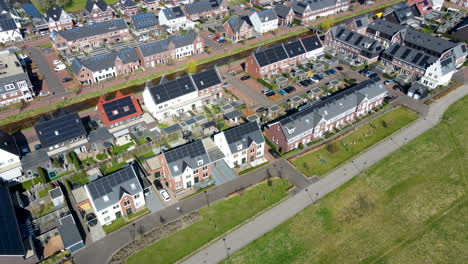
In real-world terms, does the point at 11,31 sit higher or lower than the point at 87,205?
higher

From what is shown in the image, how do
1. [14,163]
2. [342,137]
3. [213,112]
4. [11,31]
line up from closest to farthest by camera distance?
[14,163] < [342,137] < [213,112] < [11,31]

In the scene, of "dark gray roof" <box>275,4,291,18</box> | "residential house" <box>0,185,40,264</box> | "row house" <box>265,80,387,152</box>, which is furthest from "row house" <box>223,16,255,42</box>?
"residential house" <box>0,185,40,264</box>

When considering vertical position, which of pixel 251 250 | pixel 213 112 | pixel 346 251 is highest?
pixel 213 112

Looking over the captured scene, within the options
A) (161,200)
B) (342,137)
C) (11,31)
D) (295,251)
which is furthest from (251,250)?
(11,31)

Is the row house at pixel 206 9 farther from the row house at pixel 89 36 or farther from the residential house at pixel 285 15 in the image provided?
the row house at pixel 89 36

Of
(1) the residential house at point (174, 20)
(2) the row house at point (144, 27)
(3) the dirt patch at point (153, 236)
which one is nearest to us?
(3) the dirt patch at point (153, 236)

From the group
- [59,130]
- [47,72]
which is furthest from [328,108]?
[47,72]

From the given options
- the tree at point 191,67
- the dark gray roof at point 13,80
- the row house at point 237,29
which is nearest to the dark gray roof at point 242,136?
the tree at point 191,67

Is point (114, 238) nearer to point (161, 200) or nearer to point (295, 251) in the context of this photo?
point (161, 200)
